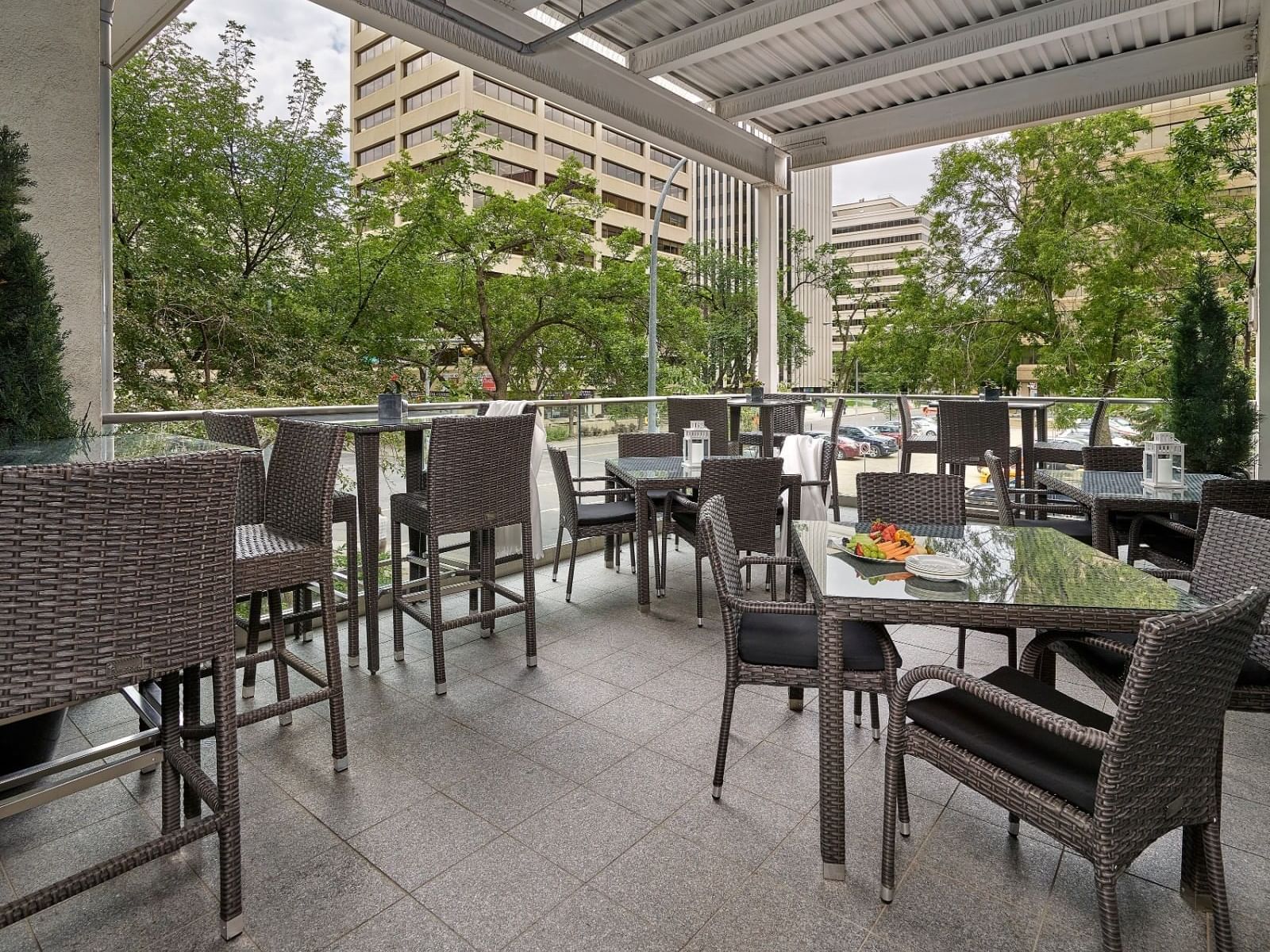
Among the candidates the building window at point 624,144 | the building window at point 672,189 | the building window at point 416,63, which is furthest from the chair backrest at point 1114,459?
the building window at point 672,189

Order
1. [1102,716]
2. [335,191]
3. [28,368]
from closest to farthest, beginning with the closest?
1. [1102,716]
2. [28,368]
3. [335,191]

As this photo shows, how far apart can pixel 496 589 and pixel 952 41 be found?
4917 millimetres

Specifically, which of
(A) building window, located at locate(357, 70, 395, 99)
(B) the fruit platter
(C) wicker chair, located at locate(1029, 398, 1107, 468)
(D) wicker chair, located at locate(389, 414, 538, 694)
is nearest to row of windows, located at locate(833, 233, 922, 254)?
(C) wicker chair, located at locate(1029, 398, 1107, 468)

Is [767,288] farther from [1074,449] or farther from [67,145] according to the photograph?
[67,145]

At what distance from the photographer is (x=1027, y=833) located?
2.00 meters

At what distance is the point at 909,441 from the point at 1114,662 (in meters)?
4.41

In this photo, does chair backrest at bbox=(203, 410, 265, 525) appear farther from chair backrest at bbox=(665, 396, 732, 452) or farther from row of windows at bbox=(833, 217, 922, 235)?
row of windows at bbox=(833, 217, 922, 235)

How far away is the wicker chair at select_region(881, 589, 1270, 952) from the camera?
1256 mm

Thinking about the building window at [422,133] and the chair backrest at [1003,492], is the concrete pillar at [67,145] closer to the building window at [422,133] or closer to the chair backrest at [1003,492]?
the chair backrest at [1003,492]

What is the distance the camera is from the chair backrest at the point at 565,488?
4.19 m

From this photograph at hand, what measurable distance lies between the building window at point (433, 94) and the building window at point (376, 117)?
0.95 metres

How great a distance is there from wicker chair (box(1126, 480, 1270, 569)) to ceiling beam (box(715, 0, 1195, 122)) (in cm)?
333

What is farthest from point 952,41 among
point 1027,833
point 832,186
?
point 832,186

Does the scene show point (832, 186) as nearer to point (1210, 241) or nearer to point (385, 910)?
point (1210, 241)
